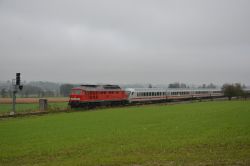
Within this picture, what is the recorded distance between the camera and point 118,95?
53.8 m

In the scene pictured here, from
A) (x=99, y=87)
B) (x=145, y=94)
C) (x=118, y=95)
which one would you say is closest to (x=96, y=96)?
(x=99, y=87)

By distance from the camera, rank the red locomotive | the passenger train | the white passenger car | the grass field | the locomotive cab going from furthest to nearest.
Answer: the white passenger car → the passenger train → the red locomotive → the locomotive cab → the grass field

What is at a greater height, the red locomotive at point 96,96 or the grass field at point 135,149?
the red locomotive at point 96,96

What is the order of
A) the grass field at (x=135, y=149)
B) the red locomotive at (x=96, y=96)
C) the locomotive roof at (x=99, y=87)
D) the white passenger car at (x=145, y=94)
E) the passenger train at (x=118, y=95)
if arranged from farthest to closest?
the white passenger car at (x=145, y=94) < the locomotive roof at (x=99, y=87) < the passenger train at (x=118, y=95) < the red locomotive at (x=96, y=96) < the grass field at (x=135, y=149)

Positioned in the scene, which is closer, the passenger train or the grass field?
the grass field

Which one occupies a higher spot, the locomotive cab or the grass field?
the locomotive cab

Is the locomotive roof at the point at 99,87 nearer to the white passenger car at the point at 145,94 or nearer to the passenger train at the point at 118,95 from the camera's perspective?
the passenger train at the point at 118,95

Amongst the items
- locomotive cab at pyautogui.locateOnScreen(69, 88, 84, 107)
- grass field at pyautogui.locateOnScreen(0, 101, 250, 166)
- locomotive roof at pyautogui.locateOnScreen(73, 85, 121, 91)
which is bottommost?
grass field at pyautogui.locateOnScreen(0, 101, 250, 166)

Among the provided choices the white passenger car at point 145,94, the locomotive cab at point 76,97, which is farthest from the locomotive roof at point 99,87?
the white passenger car at point 145,94

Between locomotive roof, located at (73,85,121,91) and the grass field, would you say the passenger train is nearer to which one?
locomotive roof, located at (73,85,121,91)

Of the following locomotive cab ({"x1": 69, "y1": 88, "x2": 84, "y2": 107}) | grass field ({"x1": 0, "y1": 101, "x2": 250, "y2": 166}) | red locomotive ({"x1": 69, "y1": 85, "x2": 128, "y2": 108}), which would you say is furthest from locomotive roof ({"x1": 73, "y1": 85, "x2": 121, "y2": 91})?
grass field ({"x1": 0, "y1": 101, "x2": 250, "y2": 166})

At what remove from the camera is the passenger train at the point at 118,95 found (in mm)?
44594

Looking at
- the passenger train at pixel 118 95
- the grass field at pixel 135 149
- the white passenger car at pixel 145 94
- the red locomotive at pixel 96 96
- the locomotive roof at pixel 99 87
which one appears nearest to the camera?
the grass field at pixel 135 149

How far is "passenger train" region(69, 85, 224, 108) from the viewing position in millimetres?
44594
